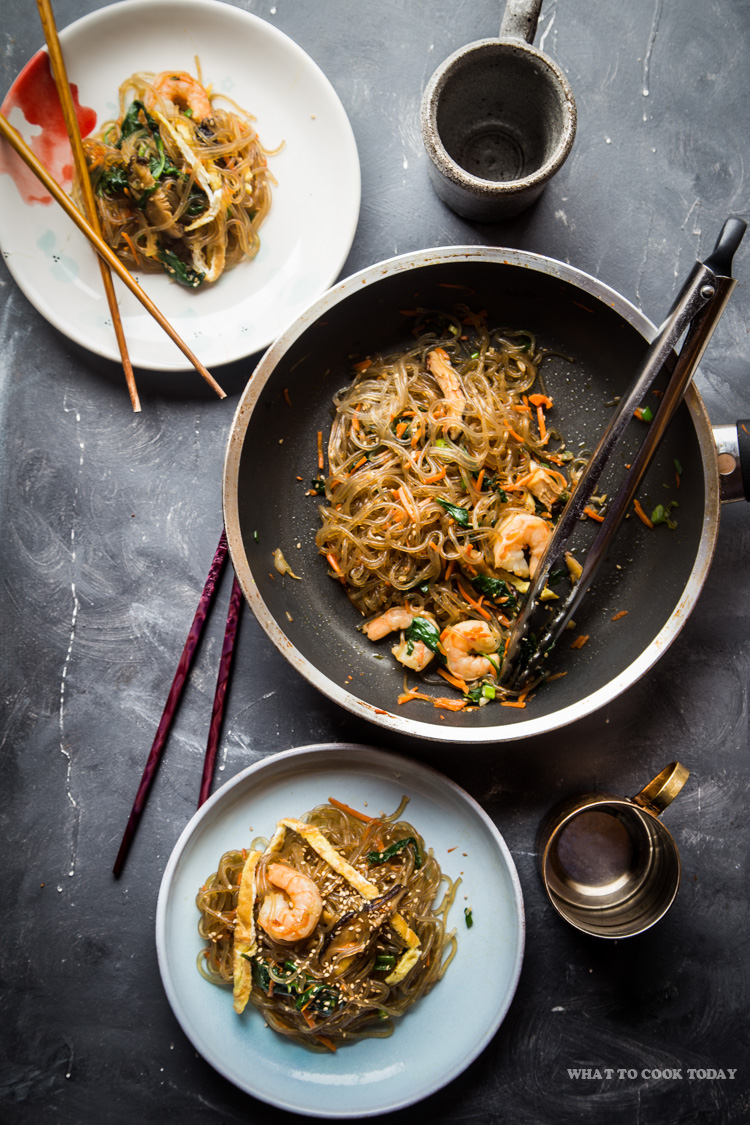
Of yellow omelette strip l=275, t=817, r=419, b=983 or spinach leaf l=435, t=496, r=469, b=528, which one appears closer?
yellow omelette strip l=275, t=817, r=419, b=983

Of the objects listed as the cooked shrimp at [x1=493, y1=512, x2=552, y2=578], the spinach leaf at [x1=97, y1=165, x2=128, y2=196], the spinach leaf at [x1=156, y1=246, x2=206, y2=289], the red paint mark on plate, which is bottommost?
the cooked shrimp at [x1=493, y1=512, x2=552, y2=578]

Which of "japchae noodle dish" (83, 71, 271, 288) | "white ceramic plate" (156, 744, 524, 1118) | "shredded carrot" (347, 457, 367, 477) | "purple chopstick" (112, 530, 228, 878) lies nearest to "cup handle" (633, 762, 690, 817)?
"white ceramic plate" (156, 744, 524, 1118)

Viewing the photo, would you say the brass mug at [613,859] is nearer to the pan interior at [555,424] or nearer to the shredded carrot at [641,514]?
the pan interior at [555,424]

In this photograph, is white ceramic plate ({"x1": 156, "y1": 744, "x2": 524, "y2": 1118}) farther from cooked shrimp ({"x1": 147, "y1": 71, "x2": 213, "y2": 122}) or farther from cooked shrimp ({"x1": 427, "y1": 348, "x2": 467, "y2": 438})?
cooked shrimp ({"x1": 147, "y1": 71, "x2": 213, "y2": 122})

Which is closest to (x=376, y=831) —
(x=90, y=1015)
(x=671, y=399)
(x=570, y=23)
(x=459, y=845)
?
(x=459, y=845)

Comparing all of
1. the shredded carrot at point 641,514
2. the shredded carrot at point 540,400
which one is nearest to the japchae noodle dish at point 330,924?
the shredded carrot at point 641,514

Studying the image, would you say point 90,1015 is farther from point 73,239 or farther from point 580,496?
point 73,239

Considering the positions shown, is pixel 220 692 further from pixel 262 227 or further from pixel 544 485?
pixel 262 227
